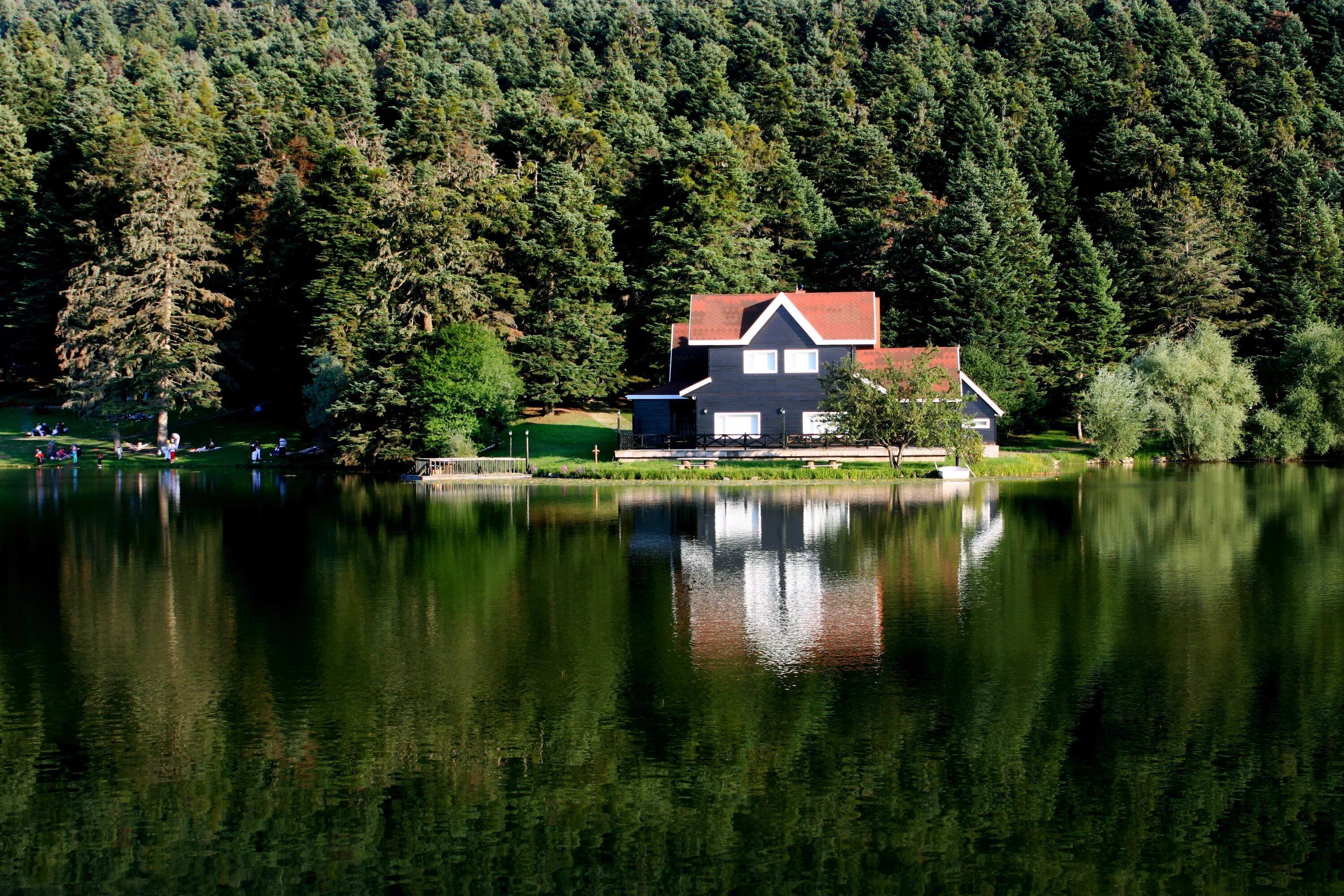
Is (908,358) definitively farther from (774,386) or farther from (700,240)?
(700,240)

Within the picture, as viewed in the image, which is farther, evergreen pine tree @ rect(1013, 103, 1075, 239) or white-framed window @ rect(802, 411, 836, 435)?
evergreen pine tree @ rect(1013, 103, 1075, 239)

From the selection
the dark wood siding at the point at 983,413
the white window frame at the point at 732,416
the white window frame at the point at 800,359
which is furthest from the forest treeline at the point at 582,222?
the white window frame at the point at 800,359

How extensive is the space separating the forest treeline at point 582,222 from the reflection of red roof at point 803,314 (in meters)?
8.41

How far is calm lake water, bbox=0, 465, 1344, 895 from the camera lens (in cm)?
1143

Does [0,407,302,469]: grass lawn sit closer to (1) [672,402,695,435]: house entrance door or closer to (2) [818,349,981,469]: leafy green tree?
(1) [672,402,695,435]: house entrance door

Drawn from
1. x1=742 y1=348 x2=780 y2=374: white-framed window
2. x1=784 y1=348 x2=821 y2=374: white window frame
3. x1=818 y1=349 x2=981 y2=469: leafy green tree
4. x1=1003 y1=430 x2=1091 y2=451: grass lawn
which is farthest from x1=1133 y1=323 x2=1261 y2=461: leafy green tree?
x1=742 y1=348 x2=780 y2=374: white-framed window

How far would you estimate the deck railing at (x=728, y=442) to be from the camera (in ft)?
189

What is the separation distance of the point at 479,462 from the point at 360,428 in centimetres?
806

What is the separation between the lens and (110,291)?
6906cm

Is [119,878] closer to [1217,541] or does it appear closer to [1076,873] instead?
[1076,873]

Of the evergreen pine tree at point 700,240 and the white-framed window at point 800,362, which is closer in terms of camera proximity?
the white-framed window at point 800,362

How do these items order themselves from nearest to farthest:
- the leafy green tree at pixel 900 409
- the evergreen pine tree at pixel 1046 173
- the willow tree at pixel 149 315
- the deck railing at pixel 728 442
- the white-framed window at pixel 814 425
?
the leafy green tree at pixel 900 409, the deck railing at pixel 728 442, the white-framed window at pixel 814 425, the willow tree at pixel 149 315, the evergreen pine tree at pixel 1046 173

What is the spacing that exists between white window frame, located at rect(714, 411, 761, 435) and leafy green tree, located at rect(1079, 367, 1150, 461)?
16.0 meters

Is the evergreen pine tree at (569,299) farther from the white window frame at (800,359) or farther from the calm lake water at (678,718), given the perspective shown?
the calm lake water at (678,718)
